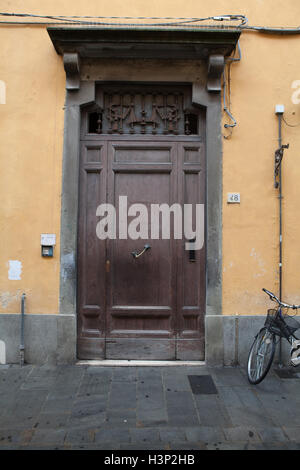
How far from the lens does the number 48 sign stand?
15.4 feet

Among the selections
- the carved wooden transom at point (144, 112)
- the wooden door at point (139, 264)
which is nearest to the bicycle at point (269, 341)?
the wooden door at point (139, 264)

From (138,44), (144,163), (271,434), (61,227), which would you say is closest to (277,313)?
(271,434)

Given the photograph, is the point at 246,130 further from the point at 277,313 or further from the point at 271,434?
the point at 271,434

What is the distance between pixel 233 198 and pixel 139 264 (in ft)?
5.23

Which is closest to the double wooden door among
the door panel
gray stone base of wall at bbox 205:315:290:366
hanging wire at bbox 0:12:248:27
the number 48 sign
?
the door panel

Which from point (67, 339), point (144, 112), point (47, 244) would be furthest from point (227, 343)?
point (144, 112)

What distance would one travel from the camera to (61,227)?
4.70m

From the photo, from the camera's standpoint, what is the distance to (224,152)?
186 inches

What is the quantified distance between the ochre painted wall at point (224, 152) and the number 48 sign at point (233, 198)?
6 cm

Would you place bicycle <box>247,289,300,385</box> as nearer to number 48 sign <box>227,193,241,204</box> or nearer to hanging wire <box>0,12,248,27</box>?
number 48 sign <box>227,193,241,204</box>

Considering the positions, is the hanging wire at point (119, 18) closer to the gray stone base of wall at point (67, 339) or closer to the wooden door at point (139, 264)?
the wooden door at point (139, 264)

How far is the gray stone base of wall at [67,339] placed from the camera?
4.59m

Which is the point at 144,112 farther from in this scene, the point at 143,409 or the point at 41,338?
the point at 143,409

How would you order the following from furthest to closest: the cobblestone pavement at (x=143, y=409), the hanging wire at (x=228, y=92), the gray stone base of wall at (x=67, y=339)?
the hanging wire at (x=228, y=92)
the gray stone base of wall at (x=67, y=339)
the cobblestone pavement at (x=143, y=409)
